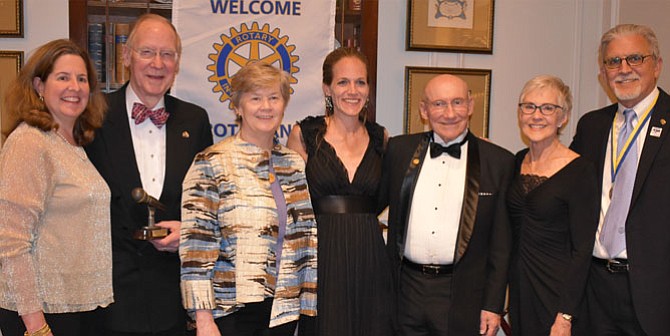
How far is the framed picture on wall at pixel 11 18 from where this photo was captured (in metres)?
3.94

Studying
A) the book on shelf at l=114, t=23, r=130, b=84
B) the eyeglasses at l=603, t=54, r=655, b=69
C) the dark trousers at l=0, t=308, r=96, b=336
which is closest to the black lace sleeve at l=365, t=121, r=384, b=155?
the eyeglasses at l=603, t=54, r=655, b=69

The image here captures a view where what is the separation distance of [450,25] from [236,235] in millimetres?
2602

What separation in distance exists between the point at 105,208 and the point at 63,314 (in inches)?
16.6

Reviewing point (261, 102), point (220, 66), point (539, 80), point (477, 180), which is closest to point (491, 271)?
point (477, 180)

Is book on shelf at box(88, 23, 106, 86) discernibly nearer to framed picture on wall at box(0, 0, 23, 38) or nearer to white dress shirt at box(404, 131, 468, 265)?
framed picture on wall at box(0, 0, 23, 38)

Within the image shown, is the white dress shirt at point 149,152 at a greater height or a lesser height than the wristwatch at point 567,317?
greater

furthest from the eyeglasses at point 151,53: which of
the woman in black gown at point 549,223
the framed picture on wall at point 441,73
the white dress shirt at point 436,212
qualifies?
the framed picture on wall at point 441,73

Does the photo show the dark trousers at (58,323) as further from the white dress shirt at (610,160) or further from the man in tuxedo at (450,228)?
the white dress shirt at (610,160)

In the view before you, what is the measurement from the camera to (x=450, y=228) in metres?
2.76

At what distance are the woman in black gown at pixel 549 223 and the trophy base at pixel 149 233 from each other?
1506mm

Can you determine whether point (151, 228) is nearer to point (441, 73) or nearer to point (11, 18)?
point (11, 18)

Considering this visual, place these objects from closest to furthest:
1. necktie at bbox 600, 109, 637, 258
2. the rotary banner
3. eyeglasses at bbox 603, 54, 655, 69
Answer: necktie at bbox 600, 109, 637, 258, eyeglasses at bbox 603, 54, 655, 69, the rotary banner

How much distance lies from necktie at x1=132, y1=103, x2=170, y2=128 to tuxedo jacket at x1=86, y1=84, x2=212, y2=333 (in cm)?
5

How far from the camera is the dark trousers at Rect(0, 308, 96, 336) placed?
231 centimetres
